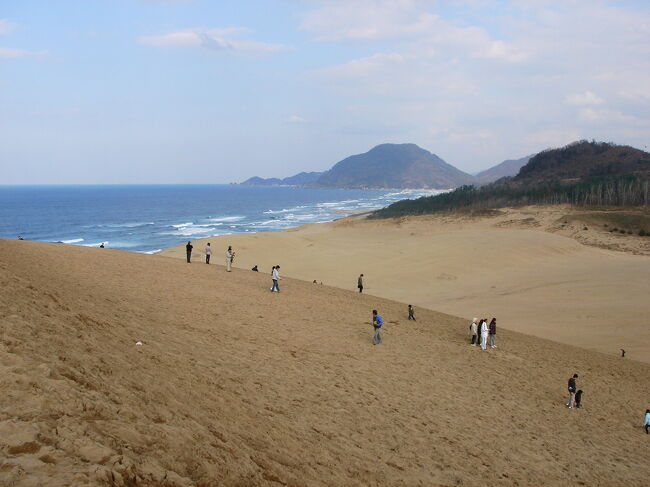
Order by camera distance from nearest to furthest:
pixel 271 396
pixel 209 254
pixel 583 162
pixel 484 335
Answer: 1. pixel 271 396
2. pixel 484 335
3. pixel 209 254
4. pixel 583 162

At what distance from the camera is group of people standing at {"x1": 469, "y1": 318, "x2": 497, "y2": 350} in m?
16.2

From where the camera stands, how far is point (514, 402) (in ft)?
40.0

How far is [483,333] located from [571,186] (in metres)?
67.6

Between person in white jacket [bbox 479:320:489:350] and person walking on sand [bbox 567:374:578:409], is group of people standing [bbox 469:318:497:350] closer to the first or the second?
person in white jacket [bbox 479:320:489:350]

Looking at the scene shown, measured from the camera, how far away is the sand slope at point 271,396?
5379 millimetres

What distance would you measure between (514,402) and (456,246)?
3456 centimetres

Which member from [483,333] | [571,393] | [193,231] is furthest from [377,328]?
[193,231]

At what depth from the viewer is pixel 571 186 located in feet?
242

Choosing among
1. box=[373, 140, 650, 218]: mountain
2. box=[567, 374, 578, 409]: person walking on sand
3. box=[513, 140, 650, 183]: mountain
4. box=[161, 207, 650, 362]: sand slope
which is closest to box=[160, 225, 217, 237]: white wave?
box=[161, 207, 650, 362]: sand slope

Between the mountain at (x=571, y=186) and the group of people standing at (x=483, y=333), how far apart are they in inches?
2317

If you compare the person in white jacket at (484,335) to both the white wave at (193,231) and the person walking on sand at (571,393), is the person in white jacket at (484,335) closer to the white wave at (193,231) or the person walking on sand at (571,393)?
the person walking on sand at (571,393)

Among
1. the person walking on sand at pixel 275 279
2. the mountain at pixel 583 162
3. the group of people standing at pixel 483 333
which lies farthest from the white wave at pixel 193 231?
the mountain at pixel 583 162

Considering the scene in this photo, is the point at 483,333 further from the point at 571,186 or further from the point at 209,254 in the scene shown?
the point at 571,186

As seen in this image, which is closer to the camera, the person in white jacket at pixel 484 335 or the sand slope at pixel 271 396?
the sand slope at pixel 271 396
